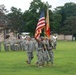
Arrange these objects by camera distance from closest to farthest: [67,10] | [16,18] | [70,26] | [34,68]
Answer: [34,68] < [16,18] < [70,26] < [67,10]

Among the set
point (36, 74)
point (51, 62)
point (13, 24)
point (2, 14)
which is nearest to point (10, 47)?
point (51, 62)

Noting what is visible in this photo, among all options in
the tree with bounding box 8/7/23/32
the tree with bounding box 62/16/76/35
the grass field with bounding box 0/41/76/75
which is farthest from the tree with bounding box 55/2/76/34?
the grass field with bounding box 0/41/76/75

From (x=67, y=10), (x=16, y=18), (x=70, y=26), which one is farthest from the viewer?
(x=67, y=10)

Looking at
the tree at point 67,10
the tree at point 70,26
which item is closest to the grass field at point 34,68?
the tree at point 70,26

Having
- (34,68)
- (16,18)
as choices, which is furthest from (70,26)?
(34,68)

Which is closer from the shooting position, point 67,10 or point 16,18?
point 16,18

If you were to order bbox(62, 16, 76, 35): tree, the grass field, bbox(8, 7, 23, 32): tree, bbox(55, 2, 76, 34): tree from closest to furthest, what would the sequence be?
the grass field, bbox(8, 7, 23, 32): tree, bbox(62, 16, 76, 35): tree, bbox(55, 2, 76, 34): tree

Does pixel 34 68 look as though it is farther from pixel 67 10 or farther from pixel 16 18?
pixel 67 10

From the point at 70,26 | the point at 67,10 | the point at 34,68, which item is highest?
the point at 67,10

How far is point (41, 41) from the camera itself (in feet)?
63.6

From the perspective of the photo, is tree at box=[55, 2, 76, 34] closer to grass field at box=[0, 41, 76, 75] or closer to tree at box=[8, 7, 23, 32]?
tree at box=[8, 7, 23, 32]

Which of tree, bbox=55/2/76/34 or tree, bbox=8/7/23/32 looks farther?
tree, bbox=55/2/76/34

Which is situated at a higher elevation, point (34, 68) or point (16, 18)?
point (16, 18)

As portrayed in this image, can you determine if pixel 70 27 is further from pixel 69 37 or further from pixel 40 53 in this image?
pixel 40 53
